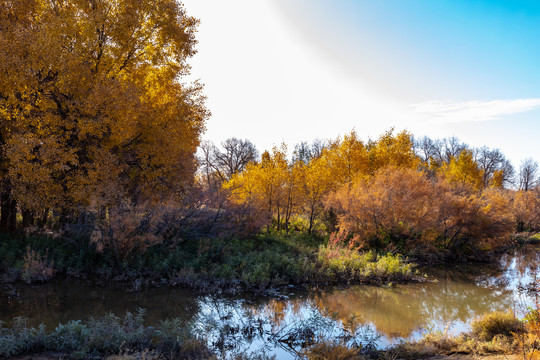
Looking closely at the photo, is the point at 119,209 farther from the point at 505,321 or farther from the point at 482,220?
the point at 482,220

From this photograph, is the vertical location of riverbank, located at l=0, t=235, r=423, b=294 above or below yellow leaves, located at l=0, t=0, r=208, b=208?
below

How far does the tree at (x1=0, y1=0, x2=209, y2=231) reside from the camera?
10570mm

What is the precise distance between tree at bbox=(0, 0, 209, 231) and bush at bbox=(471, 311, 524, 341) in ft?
34.9

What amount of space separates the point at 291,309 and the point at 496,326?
4.64m

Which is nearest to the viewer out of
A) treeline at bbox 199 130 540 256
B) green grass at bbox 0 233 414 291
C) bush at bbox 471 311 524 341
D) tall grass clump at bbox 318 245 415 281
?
bush at bbox 471 311 524 341

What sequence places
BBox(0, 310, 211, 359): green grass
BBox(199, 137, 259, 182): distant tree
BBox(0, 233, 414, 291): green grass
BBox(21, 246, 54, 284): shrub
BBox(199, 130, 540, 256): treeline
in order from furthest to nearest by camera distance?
BBox(199, 137, 259, 182): distant tree, BBox(199, 130, 540, 256): treeline, BBox(0, 233, 414, 291): green grass, BBox(21, 246, 54, 284): shrub, BBox(0, 310, 211, 359): green grass

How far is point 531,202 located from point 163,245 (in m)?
31.2

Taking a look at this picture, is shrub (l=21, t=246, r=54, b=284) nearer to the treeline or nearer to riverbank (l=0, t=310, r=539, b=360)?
riverbank (l=0, t=310, r=539, b=360)

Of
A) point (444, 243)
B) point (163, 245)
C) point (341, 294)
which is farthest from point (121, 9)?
point (444, 243)

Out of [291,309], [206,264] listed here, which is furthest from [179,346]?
[206,264]

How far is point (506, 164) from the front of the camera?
6438 centimetres

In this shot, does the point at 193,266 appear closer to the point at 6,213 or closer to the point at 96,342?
the point at 96,342

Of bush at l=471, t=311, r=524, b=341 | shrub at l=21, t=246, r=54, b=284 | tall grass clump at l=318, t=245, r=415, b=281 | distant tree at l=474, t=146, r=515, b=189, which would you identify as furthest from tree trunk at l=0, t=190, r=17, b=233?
distant tree at l=474, t=146, r=515, b=189

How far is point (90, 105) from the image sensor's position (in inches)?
434
